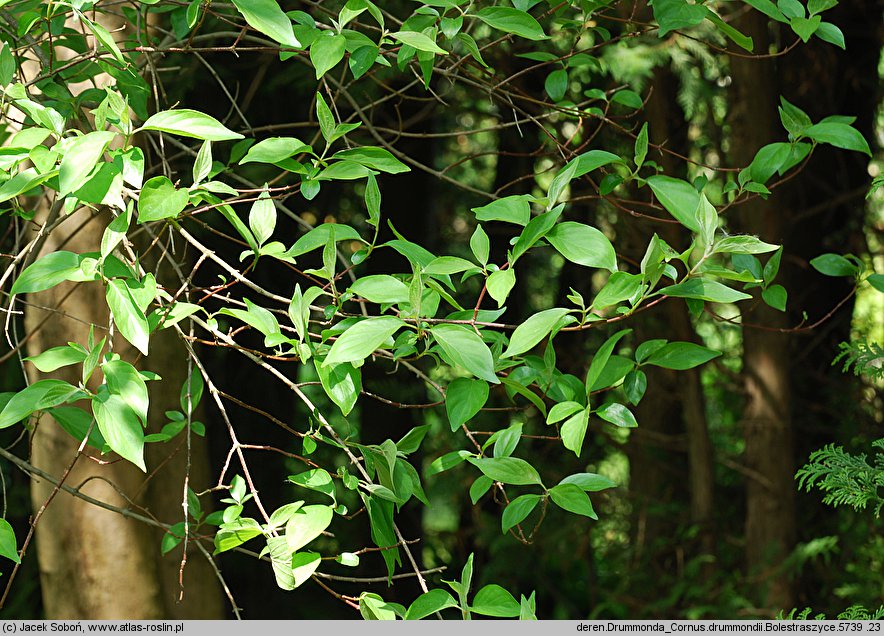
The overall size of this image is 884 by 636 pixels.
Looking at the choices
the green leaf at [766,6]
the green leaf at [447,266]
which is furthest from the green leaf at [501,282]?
the green leaf at [766,6]

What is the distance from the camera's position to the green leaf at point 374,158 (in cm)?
113

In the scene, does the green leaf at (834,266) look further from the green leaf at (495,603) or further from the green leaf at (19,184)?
the green leaf at (19,184)

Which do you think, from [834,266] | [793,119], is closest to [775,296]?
[834,266]

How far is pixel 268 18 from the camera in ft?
3.12

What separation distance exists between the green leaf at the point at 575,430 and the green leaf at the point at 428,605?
0.81 feet

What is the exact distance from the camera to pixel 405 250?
1.11 m

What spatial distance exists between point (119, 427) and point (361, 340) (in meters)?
0.27

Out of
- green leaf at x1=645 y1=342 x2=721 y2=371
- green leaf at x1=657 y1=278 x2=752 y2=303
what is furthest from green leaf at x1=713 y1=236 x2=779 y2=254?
green leaf at x1=645 y1=342 x2=721 y2=371

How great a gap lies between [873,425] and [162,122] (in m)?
3.44

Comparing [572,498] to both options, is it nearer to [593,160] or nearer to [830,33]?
[593,160]

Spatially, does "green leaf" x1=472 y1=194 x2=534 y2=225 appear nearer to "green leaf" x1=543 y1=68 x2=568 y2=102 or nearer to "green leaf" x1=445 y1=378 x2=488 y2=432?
"green leaf" x1=445 y1=378 x2=488 y2=432
